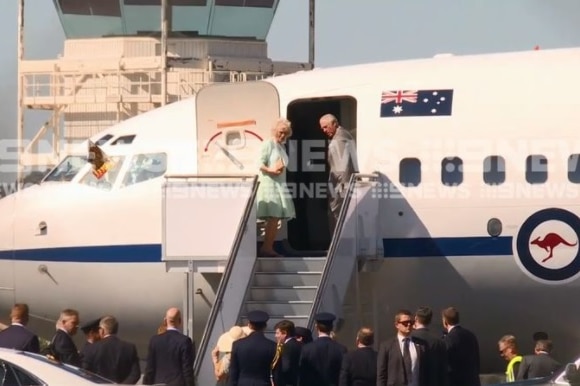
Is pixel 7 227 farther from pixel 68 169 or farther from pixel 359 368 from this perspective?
pixel 359 368

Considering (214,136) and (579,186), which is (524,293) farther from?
(214,136)

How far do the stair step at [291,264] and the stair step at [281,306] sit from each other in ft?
1.60

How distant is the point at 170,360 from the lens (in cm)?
2586

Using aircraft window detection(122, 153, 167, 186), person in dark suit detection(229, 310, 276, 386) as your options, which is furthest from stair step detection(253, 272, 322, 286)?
person in dark suit detection(229, 310, 276, 386)

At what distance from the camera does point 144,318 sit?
96.7ft

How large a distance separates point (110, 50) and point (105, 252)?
2225 cm

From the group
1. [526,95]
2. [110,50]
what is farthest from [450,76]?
[110,50]

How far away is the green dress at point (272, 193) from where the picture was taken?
28.6 metres

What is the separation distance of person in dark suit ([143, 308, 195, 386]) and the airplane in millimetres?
3105

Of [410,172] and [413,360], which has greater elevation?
[410,172]

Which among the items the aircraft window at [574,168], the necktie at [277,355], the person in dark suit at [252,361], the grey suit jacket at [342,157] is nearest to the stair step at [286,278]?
the grey suit jacket at [342,157]

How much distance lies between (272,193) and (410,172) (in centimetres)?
188

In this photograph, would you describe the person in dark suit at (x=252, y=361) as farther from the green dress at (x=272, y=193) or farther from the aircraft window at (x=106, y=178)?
the aircraft window at (x=106, y=178)

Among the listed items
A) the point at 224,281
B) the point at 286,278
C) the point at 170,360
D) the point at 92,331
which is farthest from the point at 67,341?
the point at 286,278
